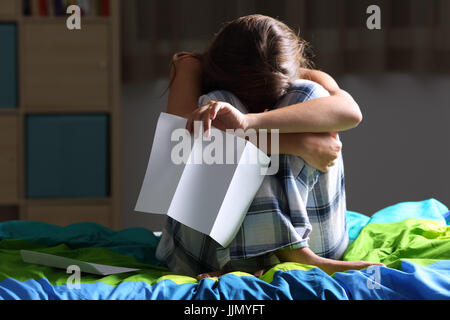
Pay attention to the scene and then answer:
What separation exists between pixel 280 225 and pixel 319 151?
0.15 metres

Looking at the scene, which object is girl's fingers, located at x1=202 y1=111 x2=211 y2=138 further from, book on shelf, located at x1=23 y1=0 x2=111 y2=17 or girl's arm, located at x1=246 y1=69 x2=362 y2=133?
book on shelf, located at x1=23 y1=0 x2=111 y2=17

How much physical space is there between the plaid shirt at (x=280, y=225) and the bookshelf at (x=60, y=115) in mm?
1429

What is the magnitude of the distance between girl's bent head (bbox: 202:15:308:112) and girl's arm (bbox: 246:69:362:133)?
0.08 meters

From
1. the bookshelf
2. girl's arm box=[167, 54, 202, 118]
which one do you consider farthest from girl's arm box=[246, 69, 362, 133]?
the bookshelf

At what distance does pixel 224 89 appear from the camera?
1.22 metres

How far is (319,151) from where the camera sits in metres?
1.10

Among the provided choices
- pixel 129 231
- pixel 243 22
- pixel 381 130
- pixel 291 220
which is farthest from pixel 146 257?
pixel 381 130

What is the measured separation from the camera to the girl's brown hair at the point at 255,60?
1162mm

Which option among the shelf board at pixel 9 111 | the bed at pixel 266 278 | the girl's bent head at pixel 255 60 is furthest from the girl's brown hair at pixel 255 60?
the shelf board at pixel 9 111

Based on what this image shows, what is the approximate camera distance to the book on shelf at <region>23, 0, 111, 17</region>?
259cm

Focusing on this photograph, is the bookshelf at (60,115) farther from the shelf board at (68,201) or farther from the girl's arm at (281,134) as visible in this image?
the girl's arm at (281,134)
